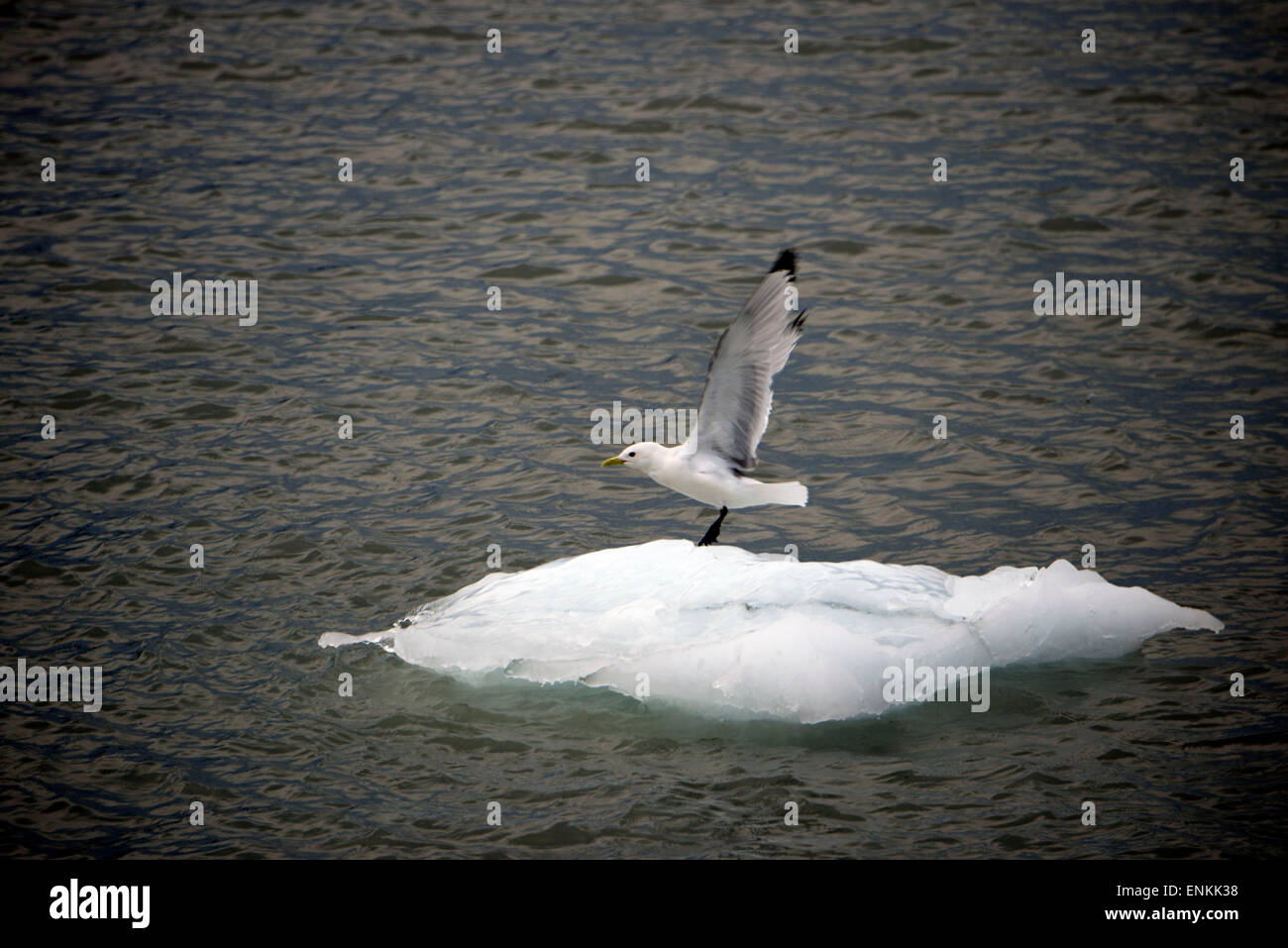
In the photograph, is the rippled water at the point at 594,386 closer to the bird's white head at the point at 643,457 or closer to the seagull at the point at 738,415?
the bird's white head at the point at 643,457

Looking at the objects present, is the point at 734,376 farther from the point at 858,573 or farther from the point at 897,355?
the point at 897,355

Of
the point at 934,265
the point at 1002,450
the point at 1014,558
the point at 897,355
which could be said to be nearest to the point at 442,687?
the point at 1014,558

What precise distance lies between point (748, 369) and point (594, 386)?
3.95m

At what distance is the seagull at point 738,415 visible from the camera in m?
8.67

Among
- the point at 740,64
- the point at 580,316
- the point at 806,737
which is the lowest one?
the point at 806,737

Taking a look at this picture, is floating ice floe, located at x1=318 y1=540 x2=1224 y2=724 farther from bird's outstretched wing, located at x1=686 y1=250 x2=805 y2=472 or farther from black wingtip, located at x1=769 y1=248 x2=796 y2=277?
black wingtip, located at x1=769 y1=248 x2=796 y2=277

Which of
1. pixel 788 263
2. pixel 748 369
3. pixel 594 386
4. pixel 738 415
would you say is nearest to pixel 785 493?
pixel 738 415

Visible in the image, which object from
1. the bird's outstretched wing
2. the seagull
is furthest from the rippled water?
the bird's outstretched wing

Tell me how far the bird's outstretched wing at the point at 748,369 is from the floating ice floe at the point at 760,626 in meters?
0.73

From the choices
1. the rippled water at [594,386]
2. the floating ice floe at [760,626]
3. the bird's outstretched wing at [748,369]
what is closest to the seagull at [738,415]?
the bird's outstretched wing at [748,369]

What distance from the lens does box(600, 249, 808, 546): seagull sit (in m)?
8.67

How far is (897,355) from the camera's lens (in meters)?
13.2

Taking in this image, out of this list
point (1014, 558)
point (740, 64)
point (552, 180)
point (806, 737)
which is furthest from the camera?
point (740, 64)
